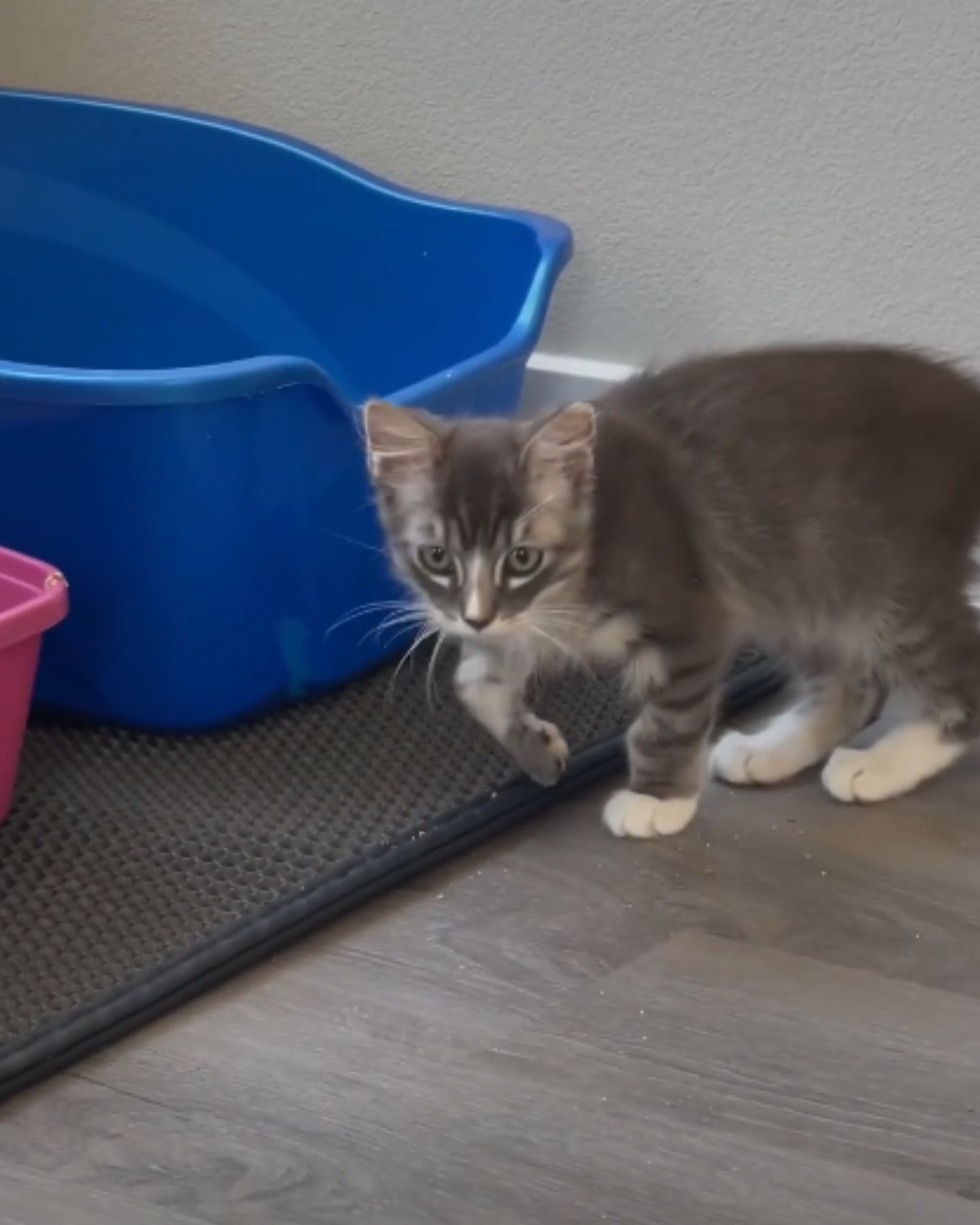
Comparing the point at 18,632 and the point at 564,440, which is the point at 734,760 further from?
the point at 18,632

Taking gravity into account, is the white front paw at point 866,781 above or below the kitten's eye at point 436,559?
below

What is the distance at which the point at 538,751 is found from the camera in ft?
5.34

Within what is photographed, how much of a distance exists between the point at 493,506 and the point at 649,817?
1.17 feet

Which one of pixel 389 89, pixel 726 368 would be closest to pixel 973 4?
pixel 726 368

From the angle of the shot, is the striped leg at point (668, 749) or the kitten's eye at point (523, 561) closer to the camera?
the kitten's eye at point (523, 561)

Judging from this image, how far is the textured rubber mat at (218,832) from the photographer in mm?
1392

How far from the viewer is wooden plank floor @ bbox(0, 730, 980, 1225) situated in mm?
1197

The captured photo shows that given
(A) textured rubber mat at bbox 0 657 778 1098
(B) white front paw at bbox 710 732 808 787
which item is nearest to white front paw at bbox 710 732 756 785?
(B) white front paw at bbox 710 732 808 787

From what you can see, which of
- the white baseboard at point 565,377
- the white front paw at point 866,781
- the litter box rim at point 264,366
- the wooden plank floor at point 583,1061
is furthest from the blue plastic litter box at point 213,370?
the white front paw at point 866,781

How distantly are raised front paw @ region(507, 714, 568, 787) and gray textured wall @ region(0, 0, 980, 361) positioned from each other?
650 mm

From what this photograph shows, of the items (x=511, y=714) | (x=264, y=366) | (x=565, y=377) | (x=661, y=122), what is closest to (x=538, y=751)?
(x=511, y=714)

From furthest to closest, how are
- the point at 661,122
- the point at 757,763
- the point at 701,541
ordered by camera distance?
the point at 661,122
the point at 757,763
the point at 701,541

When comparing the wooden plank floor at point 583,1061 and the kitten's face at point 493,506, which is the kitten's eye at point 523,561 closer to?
the kitten's face at point 493,506

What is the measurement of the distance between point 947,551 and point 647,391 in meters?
0.32
